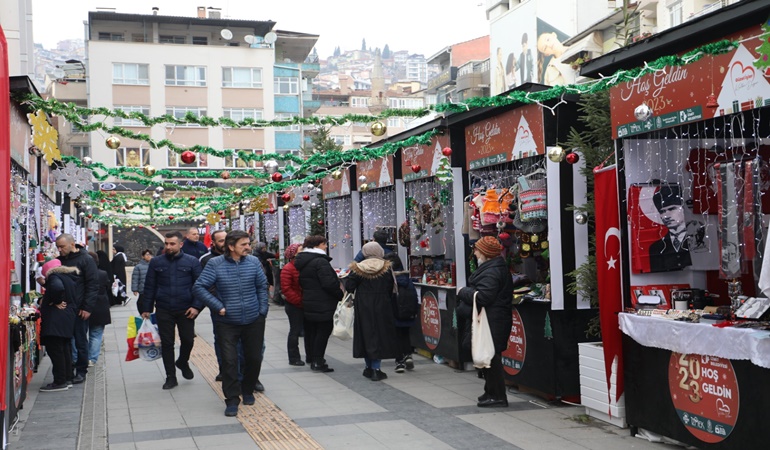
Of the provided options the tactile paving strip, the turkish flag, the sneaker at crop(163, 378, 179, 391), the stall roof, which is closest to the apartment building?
the sneaker at crop(163, 378, 179, 391)

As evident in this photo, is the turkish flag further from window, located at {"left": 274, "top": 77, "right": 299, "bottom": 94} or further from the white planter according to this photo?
window, located at {"left": 274, "top": 77, "right": 299, "bottom": 94}

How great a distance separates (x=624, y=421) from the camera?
24.2ft

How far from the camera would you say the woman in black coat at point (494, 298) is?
8.15 meters

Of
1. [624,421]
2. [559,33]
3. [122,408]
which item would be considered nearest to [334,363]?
[122,408]

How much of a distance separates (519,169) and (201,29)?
5315 centimetres

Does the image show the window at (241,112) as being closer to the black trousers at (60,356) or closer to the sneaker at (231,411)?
the black trousers at (60,356)

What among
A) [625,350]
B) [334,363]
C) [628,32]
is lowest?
[334,363]

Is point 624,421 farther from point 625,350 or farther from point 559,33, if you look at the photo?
point 559,33

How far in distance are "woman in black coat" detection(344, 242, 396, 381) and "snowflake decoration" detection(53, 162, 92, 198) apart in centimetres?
762

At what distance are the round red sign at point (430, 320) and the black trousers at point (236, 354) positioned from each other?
3.41 meters

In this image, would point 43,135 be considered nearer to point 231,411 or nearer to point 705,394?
point 231,411

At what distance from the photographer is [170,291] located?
988 cm

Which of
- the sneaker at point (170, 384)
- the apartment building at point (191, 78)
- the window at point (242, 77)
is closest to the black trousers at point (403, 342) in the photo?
the sneaker at point (170, 384)

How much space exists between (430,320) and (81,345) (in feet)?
15.0
